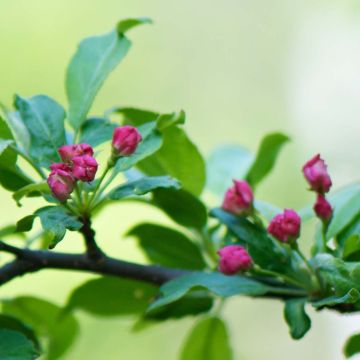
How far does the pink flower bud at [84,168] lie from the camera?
1.00m

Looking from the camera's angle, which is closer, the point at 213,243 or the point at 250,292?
the point at 250,292

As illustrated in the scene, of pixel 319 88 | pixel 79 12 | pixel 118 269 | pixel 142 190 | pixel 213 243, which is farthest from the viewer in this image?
pixel 319 88

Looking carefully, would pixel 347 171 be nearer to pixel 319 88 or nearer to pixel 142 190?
pixel 319 88

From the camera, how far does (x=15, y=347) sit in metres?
1.02

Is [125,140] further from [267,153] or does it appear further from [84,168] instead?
[267,153]

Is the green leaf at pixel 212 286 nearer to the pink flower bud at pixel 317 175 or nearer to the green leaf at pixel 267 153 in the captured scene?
the pink flower bud at pixel 317 175

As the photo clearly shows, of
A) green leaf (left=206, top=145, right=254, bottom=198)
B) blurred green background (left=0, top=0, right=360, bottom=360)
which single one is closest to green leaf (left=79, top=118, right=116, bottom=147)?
green leaf (left=206, top=145, right=254, bottom=198)

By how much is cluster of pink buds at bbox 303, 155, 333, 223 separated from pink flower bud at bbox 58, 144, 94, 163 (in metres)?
0.30

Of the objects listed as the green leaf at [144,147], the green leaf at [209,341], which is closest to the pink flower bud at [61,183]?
the green leaf at [144,147]

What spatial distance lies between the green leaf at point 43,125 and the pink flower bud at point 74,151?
93mm

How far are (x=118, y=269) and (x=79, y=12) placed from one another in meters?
3.80

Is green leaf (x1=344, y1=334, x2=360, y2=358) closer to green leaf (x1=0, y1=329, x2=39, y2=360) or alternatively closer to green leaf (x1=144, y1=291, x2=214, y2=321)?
green leaf (x1=144, y1=291, x2=214, y2=321)

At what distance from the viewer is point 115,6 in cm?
502

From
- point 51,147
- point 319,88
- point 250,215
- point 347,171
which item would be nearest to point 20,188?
point 51,147
